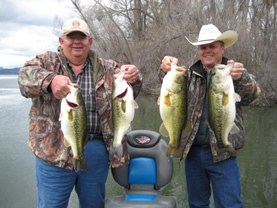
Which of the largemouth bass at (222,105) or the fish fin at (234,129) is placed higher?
the largemouth bass at (222,105)

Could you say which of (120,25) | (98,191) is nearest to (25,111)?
(98,191)

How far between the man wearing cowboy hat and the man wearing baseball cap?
2.08 ft

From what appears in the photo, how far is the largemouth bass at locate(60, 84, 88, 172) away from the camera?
2398 mm

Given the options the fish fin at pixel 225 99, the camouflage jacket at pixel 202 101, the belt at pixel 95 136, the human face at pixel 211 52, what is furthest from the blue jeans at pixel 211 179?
the belt at pixel 95 136

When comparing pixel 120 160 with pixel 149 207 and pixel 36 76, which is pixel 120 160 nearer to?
pixel 149 207

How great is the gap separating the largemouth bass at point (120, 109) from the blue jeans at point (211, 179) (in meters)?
0.88

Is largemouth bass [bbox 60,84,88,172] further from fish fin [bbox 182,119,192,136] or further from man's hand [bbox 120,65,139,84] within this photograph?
fish fin [bbox 182,119,192,136]

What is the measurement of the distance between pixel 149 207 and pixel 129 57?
63.9ft

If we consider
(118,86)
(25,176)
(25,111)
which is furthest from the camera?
(25,111)

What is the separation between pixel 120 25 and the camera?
2372 cm

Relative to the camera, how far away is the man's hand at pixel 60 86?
2354 millimetres

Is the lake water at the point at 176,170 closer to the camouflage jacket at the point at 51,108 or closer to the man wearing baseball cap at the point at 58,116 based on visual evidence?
the man wearing baseball cap at the point at 58,116

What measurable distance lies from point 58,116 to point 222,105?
5.22 feet

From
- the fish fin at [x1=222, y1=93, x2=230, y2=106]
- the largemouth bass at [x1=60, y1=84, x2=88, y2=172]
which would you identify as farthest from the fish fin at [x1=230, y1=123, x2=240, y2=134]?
the largemouth bass at [x1=60, y1=84, x2=88, y2=172]
